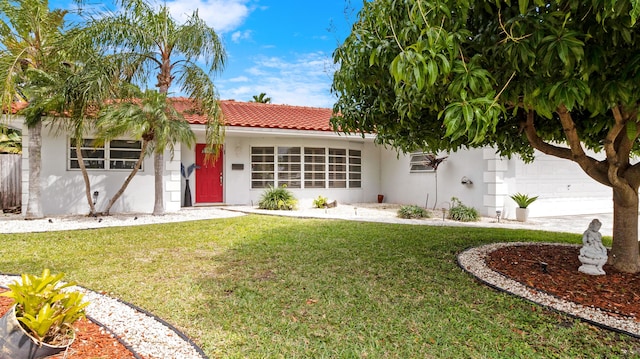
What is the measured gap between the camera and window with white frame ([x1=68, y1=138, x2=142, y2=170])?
1069 cm

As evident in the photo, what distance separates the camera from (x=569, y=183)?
480 inches

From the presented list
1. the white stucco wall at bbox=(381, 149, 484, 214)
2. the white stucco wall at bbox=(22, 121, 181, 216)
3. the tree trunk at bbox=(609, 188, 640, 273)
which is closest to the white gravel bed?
the white stucco wall at bbox=(22, 121, 181, 216)

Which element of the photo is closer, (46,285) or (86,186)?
(46,285)

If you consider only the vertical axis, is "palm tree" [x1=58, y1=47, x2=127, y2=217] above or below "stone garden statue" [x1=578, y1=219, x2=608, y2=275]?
above

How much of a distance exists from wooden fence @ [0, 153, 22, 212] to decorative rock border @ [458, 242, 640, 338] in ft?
42.2

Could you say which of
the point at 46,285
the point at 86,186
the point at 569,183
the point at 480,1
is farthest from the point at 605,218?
the point at 86,186

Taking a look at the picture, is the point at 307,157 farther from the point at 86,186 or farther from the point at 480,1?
the point at 480,1

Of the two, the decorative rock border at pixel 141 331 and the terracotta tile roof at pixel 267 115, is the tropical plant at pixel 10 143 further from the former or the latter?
the decorative rock border at pixel 141 331

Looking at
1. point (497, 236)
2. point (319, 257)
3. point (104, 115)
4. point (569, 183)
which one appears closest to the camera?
point (319, 257)

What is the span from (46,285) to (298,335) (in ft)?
6.54

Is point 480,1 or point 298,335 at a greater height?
point 480,1

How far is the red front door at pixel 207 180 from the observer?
13094 mm

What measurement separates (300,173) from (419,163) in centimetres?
445

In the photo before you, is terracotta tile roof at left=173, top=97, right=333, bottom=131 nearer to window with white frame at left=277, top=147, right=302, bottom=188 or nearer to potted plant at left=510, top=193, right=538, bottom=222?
window with white frame at left=277, top=147, right=302, bottom=188
